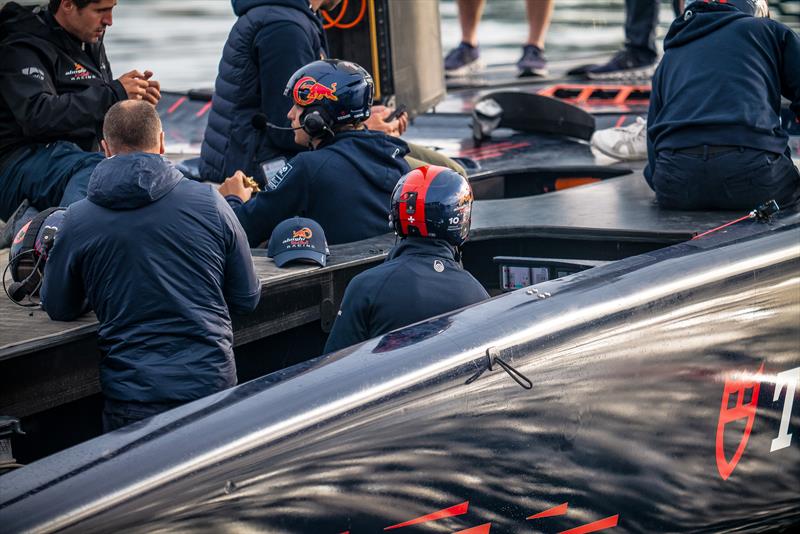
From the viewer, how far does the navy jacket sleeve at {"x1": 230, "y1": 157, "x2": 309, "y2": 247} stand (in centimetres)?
448

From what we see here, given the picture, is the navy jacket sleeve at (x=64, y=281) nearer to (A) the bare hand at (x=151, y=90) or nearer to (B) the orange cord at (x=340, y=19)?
(A) the bare hand at (x=151, y=90)

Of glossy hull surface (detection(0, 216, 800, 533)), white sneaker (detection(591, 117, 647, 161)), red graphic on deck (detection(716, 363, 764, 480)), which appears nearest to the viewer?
glossy hull surface (detection(0, 216, 800, 533))

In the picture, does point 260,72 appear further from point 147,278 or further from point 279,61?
point 147,278

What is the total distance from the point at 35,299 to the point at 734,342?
200 centimetres

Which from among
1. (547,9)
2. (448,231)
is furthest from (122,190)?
(547,9)

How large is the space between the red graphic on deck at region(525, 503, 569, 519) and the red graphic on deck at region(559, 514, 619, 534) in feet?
0.18

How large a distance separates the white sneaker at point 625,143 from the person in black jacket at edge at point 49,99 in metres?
2.47

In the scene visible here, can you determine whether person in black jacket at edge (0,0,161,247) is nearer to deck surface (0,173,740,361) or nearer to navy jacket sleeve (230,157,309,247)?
deck surface (0,173,740,361)

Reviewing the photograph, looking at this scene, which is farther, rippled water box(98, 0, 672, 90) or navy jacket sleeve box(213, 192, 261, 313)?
rippled water box(98, 0, 672, 90)

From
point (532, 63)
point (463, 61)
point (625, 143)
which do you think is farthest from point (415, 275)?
point (463, 61)

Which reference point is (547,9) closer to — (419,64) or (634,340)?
(419,64)

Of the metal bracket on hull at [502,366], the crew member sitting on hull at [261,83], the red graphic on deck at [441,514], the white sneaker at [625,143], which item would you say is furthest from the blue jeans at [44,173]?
the white sneaker at [625,143]

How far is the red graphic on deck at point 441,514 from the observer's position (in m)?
3.04

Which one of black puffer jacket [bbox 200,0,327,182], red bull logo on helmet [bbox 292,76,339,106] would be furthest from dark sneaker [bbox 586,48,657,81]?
red bull logo on helmet [bbox 292,76,339,106]
